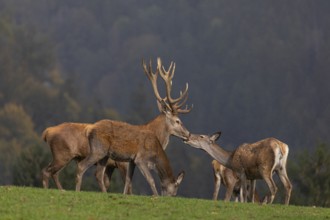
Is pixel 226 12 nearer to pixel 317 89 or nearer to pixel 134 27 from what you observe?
pixel 134 27

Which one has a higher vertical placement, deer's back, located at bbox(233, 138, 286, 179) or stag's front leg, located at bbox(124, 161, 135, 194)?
deer's back, located at bbox(233, 138, 286, 179)

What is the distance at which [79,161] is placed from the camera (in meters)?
24.5

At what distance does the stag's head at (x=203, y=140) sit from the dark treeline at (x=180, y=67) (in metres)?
47.7

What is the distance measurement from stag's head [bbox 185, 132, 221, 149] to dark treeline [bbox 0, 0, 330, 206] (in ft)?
156

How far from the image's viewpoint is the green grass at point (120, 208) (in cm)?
1694

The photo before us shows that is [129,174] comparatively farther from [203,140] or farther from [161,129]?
[203,140]

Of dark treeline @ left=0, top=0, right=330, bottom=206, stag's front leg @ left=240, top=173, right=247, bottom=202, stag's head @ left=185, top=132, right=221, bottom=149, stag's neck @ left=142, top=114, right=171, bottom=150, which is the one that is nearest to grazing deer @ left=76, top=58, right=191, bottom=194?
stag's neck @ left=142, top=114, right=171, bottom=150

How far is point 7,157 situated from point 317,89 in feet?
167

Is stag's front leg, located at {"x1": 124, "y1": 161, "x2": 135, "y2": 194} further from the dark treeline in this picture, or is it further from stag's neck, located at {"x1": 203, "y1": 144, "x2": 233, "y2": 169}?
the dark treeline

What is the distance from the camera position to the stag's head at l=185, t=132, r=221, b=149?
82.1 feet

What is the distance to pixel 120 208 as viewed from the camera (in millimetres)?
17828

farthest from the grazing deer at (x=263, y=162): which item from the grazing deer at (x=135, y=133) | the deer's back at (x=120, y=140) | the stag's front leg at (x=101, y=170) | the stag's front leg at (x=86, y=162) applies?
the stag's front leg at (x=86, y=162)

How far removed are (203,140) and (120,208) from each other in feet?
24.6

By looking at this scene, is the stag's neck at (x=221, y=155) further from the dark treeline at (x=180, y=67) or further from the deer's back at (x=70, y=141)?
Answer: the dark treeline at (x=180, y=67)
